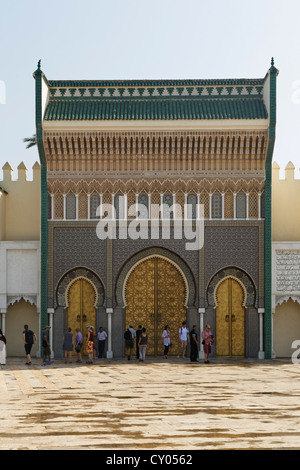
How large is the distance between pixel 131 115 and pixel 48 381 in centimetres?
832

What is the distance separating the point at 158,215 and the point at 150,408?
10.2 meters

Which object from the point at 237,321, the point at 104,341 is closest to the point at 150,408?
the point at 104,341

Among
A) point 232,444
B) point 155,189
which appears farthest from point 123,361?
point 232,444

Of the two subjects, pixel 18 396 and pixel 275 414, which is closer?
pixel 275 414

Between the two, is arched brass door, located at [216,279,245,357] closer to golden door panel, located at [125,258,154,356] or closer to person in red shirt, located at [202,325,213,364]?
person in red shirt, located at [202,325,213,364]

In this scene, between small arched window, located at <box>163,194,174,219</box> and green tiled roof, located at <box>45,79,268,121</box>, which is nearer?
small arched window, located at <box>163,194,174,219</box>

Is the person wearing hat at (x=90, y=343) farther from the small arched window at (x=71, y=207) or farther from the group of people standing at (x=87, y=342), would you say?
the small arched window at (x=71, y=207)

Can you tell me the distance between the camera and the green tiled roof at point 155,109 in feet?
63.9

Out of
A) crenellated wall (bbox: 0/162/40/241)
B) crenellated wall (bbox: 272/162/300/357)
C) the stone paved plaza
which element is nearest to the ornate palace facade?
crenellated wall (bbox: 272/162/300/357)

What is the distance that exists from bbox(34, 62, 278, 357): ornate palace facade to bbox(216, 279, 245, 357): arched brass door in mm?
25

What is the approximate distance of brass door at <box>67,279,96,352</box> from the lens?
19.4 metres

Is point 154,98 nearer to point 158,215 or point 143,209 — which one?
point 143,209

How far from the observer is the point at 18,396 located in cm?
1121

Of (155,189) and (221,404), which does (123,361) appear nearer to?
(155,189)
